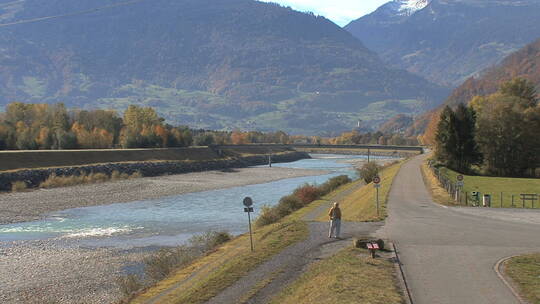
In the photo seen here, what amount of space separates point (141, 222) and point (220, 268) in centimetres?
2955

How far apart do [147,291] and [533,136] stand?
71.2 metres

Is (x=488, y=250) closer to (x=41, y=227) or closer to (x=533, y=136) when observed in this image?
(x=41, y=227)

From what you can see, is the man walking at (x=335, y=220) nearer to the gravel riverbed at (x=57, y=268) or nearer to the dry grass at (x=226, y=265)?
the dry grass at (x=226, y=265)

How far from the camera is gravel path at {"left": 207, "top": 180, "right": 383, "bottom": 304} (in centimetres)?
2039

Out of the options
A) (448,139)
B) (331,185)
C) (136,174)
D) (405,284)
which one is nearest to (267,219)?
(405,284)

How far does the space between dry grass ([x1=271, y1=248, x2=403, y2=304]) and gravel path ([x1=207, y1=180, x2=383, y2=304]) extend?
0.62 m

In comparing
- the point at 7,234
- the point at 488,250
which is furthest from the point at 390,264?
the point at 7,234

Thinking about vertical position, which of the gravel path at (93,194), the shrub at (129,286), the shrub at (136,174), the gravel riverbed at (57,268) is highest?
the shrub at (129,286)

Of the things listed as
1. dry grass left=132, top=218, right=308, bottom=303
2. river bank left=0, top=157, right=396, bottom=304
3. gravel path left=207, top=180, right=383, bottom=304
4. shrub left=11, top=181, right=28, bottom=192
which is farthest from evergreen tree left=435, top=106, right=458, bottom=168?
shrub left=11, top=181, right=28, bottom=192

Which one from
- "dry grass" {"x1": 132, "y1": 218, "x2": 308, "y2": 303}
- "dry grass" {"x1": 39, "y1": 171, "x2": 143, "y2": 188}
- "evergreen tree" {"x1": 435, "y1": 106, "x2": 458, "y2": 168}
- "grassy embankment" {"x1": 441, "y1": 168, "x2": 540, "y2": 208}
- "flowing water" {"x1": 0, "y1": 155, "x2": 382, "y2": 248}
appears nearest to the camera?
"dry grass" {"x1": 132, "y1": 218, "x2": 308, "y2": 303}

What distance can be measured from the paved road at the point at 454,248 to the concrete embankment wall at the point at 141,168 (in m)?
69.6

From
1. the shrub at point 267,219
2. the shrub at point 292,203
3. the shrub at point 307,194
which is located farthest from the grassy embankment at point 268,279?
the shrub at point 307,194

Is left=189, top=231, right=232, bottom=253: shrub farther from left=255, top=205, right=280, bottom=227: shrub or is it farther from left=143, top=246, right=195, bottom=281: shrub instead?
left=255, top=205, right=280, bottom=227: shrub

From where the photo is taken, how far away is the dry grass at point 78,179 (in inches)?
3620
